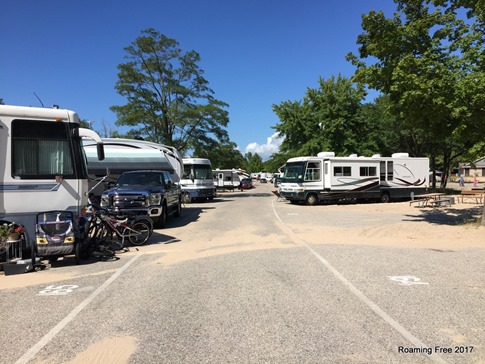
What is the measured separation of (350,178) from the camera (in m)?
24.6

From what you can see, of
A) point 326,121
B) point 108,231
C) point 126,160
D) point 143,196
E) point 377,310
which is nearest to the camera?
point 377,310

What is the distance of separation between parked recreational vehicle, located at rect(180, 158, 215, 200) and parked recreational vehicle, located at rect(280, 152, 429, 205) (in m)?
6.24

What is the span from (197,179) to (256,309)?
23.5m

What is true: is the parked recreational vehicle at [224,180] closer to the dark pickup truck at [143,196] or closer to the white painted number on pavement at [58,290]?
the dark pickup truck at [143,196]

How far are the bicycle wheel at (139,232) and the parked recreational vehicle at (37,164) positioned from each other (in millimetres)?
1847

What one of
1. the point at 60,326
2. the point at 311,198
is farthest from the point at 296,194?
the point at 60,326

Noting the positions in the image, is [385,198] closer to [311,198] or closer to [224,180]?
[311,198]

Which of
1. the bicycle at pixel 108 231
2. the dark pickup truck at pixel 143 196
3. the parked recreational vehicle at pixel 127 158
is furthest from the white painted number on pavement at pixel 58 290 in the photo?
the parked recreational vehicle at pixel 127 158

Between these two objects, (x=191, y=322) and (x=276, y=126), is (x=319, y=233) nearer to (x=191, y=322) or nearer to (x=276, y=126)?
(x=191, y=322)

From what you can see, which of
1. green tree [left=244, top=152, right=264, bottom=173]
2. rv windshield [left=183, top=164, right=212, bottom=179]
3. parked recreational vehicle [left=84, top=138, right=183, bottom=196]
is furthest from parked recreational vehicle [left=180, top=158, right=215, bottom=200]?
green tree [left=244, top=152, right=264, bottom=173]

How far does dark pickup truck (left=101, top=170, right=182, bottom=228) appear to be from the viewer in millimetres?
12492

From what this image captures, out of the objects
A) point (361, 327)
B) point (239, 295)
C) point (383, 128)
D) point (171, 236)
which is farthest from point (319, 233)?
point (383, 128)

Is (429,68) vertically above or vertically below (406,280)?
above

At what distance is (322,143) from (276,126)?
449 centimetres
